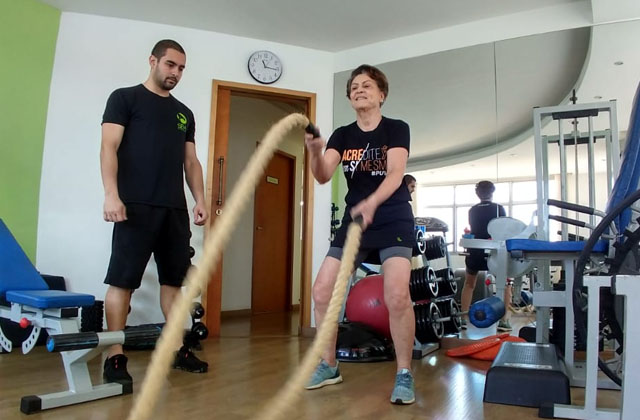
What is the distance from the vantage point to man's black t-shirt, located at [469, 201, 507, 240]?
359 centimetres

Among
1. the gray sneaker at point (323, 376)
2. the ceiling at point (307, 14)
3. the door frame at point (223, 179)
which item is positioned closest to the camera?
the gray sneaker at point (323, 376)

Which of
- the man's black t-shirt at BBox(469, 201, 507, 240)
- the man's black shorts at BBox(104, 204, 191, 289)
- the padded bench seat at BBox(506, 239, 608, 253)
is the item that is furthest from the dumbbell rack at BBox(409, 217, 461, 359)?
the man's black shorts at BBox(104, 204, 191, 289)

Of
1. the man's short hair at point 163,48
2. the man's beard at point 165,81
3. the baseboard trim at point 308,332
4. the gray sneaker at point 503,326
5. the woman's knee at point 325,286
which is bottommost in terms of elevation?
the baseboard trim at point 308,332

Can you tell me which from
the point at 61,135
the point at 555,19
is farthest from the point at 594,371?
the point at 61,135

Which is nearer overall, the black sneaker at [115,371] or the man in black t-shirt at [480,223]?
the black sneaker at [115,371]

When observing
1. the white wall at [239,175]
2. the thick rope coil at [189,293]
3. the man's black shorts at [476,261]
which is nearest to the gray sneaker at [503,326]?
the man's black shorts at [476,261]

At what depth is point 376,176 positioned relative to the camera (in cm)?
201

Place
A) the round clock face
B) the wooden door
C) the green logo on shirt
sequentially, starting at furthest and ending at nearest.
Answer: the wooden door, the round clock face, the green logo on shirt

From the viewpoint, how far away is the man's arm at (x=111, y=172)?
1.92 m

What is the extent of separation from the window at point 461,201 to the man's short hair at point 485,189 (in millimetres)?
29

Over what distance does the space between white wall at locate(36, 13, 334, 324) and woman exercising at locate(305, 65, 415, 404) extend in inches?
79.6

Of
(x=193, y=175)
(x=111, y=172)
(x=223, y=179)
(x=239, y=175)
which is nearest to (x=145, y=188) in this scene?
(x=111, y=172)

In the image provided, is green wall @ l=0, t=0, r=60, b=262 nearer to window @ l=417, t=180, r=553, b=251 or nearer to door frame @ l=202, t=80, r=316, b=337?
door frame @ l=202, t=80, r=316, b=337

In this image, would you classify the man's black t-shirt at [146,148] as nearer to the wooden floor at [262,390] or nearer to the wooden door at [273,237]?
the wooden floor at [262,390]
